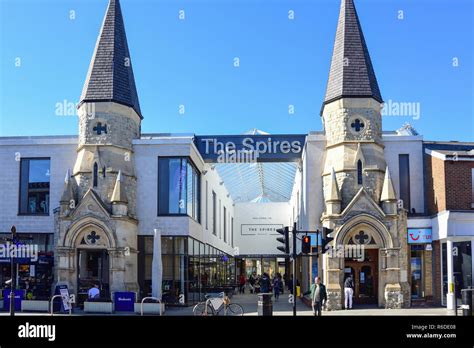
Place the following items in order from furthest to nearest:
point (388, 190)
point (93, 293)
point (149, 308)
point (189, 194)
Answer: point (189, 194)
point (388, 190)
point (93, 293)
point (149, 308)

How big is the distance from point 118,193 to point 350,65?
463 inches

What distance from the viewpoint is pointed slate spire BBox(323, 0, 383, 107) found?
1046 inches

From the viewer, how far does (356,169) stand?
26.2 metres

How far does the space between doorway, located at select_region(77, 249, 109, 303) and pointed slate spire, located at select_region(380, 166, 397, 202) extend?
12272 millimetres

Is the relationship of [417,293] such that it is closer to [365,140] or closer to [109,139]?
[365,140]

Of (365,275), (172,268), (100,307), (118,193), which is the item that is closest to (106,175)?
(118,193)

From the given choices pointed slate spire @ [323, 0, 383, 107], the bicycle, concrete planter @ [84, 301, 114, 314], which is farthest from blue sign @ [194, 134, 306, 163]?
concrete planter @ [84, 301, 114, 314]

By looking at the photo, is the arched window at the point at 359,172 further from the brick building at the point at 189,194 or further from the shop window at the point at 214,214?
the shop window at the point at 214,214

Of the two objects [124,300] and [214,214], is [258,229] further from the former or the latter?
[124,300]

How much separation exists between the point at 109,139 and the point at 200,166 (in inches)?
262

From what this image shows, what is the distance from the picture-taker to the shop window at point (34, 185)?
93.9 ft

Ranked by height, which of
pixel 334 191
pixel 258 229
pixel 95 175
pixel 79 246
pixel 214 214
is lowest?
pixel 79 246

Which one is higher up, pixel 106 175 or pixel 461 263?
pixel 106 175

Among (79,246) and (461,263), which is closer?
(461,263)
